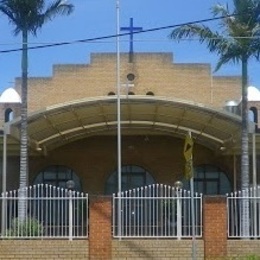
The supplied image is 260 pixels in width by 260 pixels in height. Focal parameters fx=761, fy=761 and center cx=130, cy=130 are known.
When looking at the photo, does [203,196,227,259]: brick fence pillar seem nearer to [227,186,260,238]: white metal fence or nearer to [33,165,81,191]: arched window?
[227,186,260,238]: white metal fence

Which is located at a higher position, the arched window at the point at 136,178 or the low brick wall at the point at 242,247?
the arched window at the point at 136,178

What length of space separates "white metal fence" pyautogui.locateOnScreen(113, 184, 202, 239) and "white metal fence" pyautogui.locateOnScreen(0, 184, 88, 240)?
36.5 inches

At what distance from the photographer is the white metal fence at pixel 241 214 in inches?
782

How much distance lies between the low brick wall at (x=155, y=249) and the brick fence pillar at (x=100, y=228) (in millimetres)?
246

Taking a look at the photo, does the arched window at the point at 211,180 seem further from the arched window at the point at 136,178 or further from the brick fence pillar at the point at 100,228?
the brick fence pillar at the point at 100,228

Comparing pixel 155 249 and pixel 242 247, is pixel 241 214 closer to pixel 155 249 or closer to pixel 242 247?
pixel 242 247

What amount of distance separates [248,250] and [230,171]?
50.8ft

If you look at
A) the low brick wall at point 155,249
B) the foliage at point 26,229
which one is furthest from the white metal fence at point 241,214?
the foliage at point 26,229

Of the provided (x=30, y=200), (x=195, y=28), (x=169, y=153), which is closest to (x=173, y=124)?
(x=169, y=153)

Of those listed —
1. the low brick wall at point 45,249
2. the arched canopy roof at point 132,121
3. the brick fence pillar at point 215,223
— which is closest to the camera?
the low brick wall at point 45,249

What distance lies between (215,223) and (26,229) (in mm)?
5034

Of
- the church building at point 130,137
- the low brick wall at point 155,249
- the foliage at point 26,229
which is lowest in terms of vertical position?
the low brick wall at point 155,249

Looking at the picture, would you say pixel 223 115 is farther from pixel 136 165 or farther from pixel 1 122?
pixel 1 122

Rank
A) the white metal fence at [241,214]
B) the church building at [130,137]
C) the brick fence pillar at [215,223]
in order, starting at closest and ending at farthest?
the brick fence pillar at [215,223] < the white metal fence at [241,214] < the church building at [130,137]
